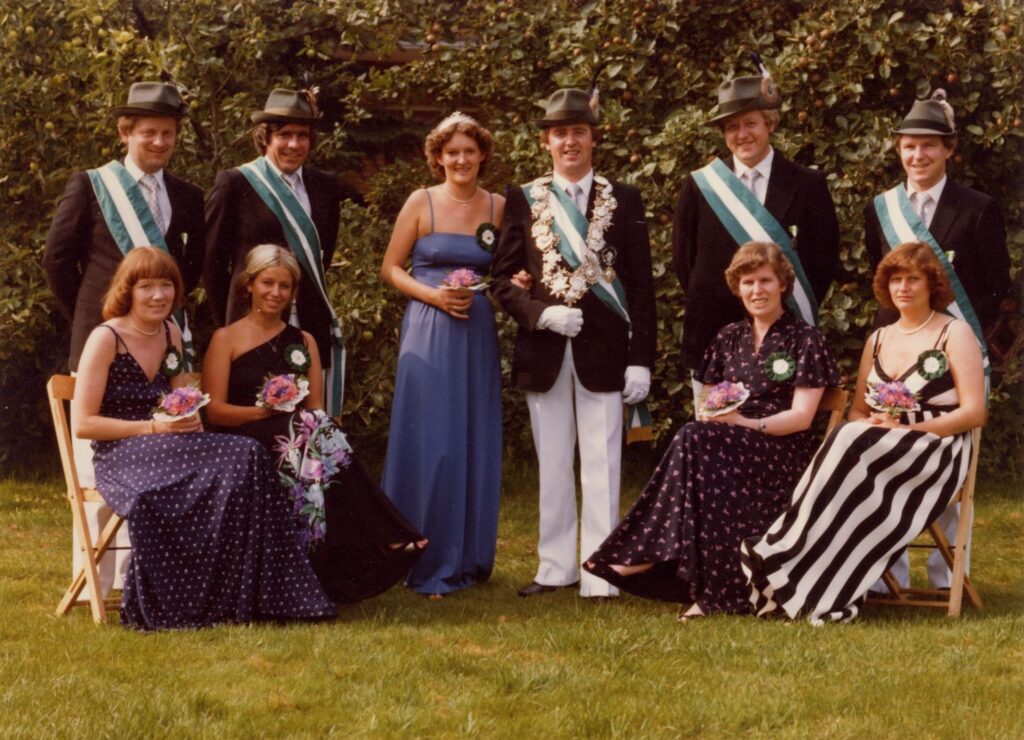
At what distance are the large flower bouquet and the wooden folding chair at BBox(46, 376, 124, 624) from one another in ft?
2.14

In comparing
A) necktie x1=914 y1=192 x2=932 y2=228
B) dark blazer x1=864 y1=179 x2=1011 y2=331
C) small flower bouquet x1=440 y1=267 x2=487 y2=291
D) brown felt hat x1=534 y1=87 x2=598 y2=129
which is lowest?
small flower bouquet x1=440 y1=267 x2=487 y2=291

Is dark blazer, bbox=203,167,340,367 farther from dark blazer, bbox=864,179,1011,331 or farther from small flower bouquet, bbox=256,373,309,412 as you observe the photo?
dark blazer, bbox=864,179,1011,331

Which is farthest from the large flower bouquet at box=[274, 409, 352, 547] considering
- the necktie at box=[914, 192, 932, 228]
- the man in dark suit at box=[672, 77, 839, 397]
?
the necktie at box=[914, 192, 932, 228]

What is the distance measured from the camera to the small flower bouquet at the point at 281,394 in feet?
18.6

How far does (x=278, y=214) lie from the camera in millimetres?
6105

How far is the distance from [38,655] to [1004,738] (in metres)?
3.06

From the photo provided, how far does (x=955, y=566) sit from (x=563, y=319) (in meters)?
1.82

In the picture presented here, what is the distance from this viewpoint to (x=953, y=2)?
25.5 feet

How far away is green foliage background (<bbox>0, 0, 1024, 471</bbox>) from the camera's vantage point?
302 inches

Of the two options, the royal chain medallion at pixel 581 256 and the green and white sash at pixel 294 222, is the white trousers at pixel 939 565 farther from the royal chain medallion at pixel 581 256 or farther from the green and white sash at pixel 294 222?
the green and white sash at pixel 294 222

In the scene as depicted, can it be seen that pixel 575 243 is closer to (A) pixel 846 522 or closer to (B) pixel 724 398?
(B) pixel 724 398

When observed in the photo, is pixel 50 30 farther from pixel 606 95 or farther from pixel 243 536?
pixel 243 536

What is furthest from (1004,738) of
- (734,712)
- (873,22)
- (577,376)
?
(873,22)

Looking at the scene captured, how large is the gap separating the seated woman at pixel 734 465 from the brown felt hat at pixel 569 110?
2.85 feet
